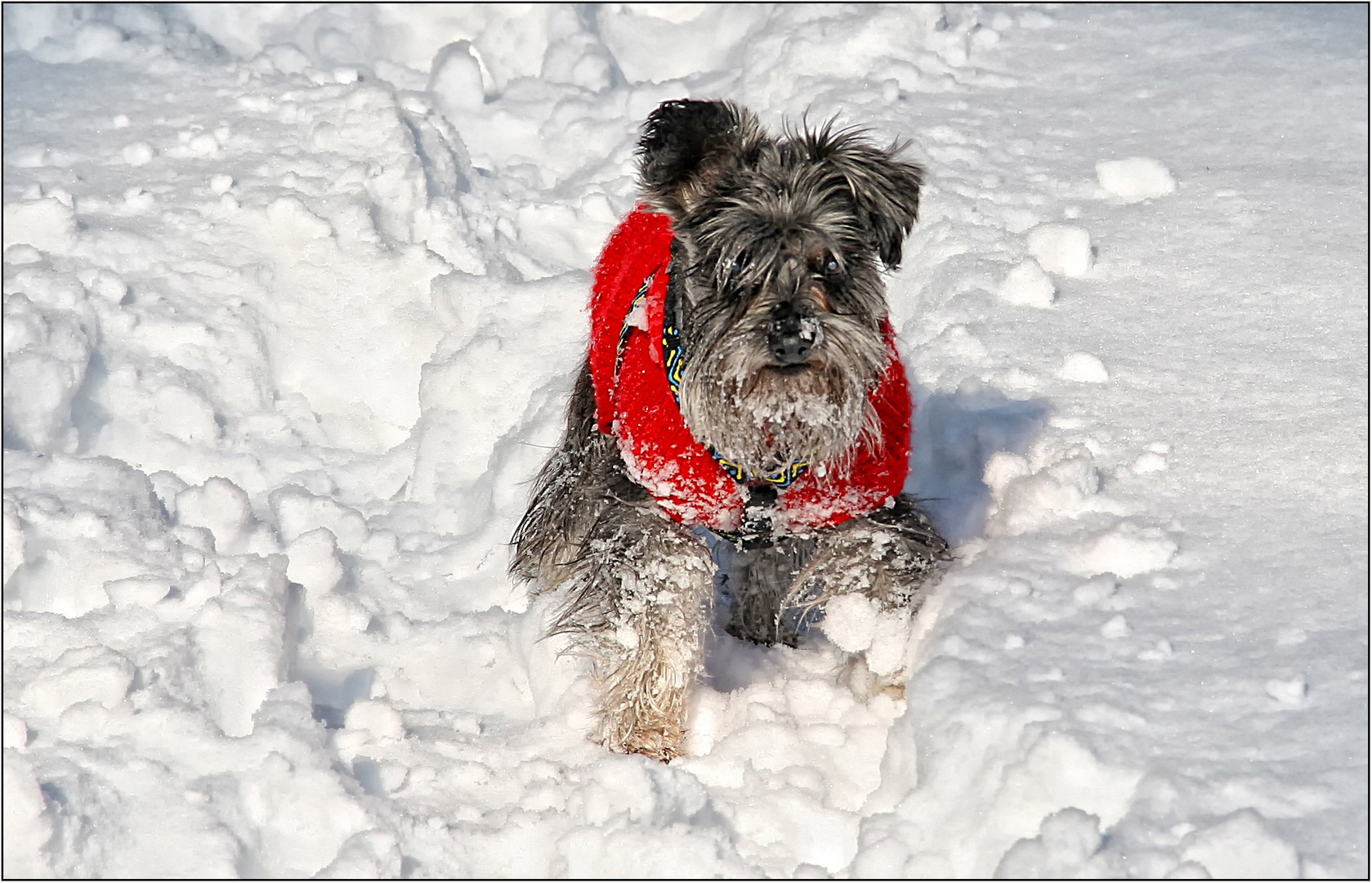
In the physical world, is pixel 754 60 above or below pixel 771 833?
above

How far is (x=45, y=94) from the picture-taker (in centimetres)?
670

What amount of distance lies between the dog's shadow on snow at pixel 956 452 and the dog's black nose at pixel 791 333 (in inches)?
40.8

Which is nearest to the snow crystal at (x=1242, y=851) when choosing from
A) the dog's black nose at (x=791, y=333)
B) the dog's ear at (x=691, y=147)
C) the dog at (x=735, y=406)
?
the dog at (x=735, y=406)

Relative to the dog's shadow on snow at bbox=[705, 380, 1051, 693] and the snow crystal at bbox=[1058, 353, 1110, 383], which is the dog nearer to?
the dog's shadow on snow at bbox=[705, 380, 1051, 693]

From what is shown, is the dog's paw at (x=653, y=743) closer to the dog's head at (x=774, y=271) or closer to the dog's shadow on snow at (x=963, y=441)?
the dog's head at (x=774, y=271)

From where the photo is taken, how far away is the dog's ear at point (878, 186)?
10.3 feet

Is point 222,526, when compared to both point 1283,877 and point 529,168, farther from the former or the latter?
point 1283,877

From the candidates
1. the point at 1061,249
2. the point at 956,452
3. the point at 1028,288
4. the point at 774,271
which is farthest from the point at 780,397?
the point at 1061,249

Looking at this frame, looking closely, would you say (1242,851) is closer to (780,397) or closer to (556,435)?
(780,397)

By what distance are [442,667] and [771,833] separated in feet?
3.97

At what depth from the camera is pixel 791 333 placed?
9.47 feet

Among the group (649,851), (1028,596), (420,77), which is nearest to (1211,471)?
(1028,596)

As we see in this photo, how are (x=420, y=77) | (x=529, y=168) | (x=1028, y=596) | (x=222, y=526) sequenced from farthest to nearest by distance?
(x=420, y=77)
(x=529, y=168)
(x=222, y=526)
(x=1028, y=596)

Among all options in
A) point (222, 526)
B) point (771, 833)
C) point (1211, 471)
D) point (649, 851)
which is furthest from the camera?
point (222, 526)
